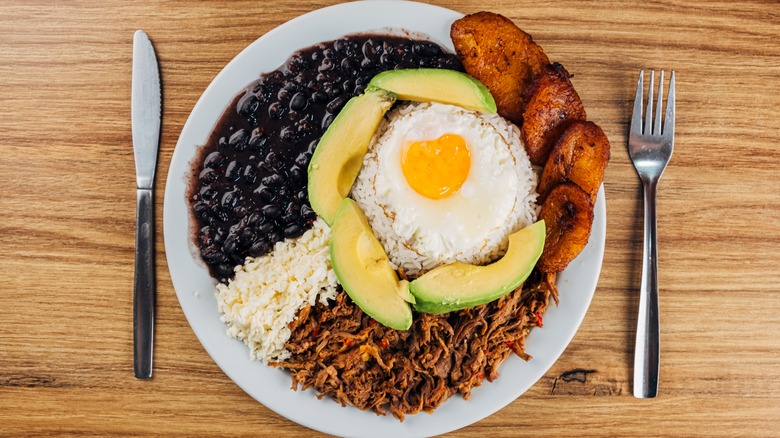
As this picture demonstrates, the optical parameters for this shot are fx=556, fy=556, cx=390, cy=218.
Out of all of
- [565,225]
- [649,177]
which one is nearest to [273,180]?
[565,225]

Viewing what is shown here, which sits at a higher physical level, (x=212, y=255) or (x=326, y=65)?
(x=326, y=65)

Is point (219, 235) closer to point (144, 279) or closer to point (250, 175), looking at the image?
point (250, 175)

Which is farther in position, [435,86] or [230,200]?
[230,200]

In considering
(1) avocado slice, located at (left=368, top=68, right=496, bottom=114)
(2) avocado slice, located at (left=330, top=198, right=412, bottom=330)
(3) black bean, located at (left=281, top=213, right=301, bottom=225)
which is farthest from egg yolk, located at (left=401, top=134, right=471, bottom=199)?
(3) black bean, located at (left=281, top=213, right=301, bottom=225)

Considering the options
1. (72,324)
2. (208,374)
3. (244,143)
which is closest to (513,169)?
(244,143)

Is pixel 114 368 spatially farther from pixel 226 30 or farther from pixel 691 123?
pixel 691 123

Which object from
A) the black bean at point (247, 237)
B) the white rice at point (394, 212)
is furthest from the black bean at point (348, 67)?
the black bean at point (247, 237)
